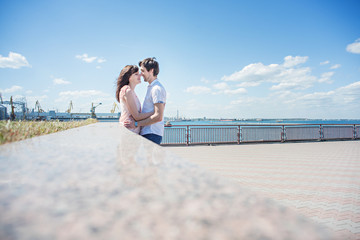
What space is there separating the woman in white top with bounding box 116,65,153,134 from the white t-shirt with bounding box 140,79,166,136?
15 cm

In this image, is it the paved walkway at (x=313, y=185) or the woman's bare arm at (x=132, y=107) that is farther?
the paved walkway at (x=313, y=185)

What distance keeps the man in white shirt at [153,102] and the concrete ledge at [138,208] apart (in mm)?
2215

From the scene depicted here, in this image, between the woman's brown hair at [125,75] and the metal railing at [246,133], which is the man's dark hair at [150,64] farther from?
the metal railing at [246,133]

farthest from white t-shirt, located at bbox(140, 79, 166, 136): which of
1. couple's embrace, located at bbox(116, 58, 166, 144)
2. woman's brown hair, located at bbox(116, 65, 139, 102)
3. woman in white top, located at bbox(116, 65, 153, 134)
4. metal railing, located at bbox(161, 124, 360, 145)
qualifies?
metal railing, located at bbox(161, 124, 360, 145)

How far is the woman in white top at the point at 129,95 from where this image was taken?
302 cm

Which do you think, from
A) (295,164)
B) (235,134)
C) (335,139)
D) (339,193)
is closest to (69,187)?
(339,193)

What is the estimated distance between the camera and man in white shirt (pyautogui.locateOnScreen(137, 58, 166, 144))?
9.50 feet

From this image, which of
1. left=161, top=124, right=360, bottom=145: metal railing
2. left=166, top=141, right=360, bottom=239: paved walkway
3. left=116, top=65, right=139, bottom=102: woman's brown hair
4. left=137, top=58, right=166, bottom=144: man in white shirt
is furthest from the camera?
left=161, top=124, right=360, bottom=145: metal railing

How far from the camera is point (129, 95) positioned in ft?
9.96

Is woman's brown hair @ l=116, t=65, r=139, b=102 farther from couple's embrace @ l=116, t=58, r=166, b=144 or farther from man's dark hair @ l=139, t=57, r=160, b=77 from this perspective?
man's dark hair @ l=139, t=57, r=160, b=77

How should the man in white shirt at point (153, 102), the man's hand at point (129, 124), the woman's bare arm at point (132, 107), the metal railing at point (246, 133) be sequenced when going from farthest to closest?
the metal railing at point (246, 133), the man's hand at point (129, 124), the woman's bare arm at point (132, 107), the man in white shirt at point (153, 102)

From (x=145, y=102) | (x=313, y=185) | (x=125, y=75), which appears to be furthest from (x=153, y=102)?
(x=313, y=185)

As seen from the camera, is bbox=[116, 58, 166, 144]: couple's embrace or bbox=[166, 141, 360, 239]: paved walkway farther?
bbox=[166, 141, 360, 239]: paved walkway

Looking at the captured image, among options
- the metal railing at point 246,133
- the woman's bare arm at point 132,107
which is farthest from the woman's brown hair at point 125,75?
the metal railing at point 246,133
